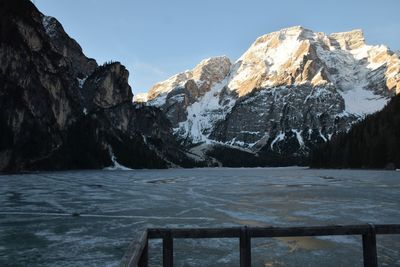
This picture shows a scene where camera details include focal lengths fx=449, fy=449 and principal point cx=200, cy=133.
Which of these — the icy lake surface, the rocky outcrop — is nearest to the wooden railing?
the icy lake surface

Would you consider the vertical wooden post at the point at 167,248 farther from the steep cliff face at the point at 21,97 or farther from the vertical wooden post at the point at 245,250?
the steep cliff face at the point at 21,97

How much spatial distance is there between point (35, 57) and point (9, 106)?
47.9 meters

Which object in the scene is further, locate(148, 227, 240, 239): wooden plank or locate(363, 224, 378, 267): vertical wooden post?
locate(363, 224, 378, 267): vertical wooden post

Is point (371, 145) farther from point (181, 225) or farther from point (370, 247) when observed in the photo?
point (370, 247)

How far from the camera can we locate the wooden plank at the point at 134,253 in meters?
8.12

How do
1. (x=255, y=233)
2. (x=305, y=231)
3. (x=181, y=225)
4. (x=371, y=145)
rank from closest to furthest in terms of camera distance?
(x=255, y=233) → (x=305, y=231) → (x=181, y=225) → (x=371, y=145)

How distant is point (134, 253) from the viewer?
8719 mm

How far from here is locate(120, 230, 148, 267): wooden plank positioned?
8116 millimetres

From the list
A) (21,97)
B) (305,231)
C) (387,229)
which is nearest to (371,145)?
(21,97)

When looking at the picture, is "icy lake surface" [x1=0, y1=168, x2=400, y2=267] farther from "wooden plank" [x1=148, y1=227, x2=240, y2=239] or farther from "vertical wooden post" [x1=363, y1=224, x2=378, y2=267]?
"wooden plank" [x1=148, y1=227, x2=240, y2=239]

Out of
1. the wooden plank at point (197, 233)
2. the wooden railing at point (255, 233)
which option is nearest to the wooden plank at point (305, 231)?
the wooden railing at point (255, 233)

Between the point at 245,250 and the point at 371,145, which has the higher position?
the point at 371,145

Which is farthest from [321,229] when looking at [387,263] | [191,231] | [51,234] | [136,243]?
[51,234]

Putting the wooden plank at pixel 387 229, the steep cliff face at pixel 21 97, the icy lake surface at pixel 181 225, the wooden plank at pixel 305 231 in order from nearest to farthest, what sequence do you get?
1. the wooden plank at pixel 305 231
2. the wooden plank at pixel 387 229
3. the icy lake surface at pixel 181 225
4. the steep cliff face at pixel 21 97
